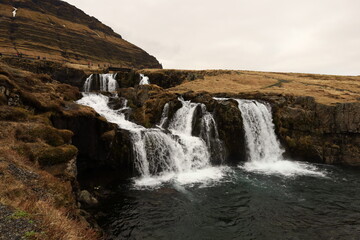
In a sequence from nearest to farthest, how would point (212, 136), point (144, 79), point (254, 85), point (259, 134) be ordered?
point (212, 136), point (259, 134), point (254, 85), point (144, 79)

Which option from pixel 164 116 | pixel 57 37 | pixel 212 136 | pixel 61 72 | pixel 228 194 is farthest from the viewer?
pixel 57 37

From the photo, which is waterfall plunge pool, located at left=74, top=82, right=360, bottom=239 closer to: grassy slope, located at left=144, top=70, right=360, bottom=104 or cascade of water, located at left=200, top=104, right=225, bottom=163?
cascade of water, located at left=200, top=104, right=225, bottom=163

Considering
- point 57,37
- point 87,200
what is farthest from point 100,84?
point 57,37

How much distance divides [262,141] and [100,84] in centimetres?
4236

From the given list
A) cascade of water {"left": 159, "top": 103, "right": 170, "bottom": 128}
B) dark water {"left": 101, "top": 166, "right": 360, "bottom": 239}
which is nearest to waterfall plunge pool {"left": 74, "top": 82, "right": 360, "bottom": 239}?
dark water {"left": 101, "top": 166, "right": 360, "bottom": 239}

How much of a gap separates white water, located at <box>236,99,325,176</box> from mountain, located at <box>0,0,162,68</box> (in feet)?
239

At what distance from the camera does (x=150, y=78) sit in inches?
2349

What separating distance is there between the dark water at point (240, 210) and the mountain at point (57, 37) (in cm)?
8019

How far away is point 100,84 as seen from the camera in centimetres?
5347

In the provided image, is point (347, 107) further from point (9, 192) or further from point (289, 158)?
point (9, 192)

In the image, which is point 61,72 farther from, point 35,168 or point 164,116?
point 35,168

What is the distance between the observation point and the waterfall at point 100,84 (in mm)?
53156

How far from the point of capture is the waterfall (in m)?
53.2

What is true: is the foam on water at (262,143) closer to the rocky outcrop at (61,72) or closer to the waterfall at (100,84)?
the waterfall at (100,84)
